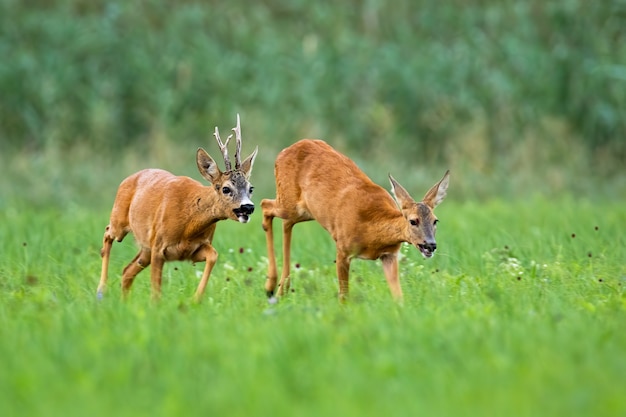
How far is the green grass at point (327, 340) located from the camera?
4.64 m

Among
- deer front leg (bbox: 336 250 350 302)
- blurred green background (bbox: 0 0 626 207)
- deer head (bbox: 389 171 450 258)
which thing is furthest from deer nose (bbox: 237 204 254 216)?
blurred green background (bbox: 0 0 626 207)

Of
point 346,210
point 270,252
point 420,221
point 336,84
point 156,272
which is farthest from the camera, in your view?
point 336,84

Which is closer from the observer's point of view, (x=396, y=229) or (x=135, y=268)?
(x=396, y=229)

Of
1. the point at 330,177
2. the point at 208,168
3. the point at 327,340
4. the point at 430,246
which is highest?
the point at 330,177

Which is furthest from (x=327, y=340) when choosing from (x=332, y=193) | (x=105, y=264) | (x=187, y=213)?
(x=105, y=264)

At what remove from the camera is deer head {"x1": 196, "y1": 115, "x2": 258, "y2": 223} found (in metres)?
7.67

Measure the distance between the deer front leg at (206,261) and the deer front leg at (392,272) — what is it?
1167mm

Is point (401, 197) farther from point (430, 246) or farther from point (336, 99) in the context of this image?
point (336, 99)

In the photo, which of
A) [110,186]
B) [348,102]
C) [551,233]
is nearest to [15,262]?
[551,233]

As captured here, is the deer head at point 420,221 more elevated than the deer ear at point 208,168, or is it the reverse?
the deer ear at point 208,168

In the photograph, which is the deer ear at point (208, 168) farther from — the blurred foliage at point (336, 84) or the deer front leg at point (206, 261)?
the blurred foliage at point (336, 84)

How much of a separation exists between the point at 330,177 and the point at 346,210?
440mm

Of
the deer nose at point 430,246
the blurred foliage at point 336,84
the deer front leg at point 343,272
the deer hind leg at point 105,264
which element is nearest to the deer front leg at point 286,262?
the deer front leg at point 343,272

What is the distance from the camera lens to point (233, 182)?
7824 mm
